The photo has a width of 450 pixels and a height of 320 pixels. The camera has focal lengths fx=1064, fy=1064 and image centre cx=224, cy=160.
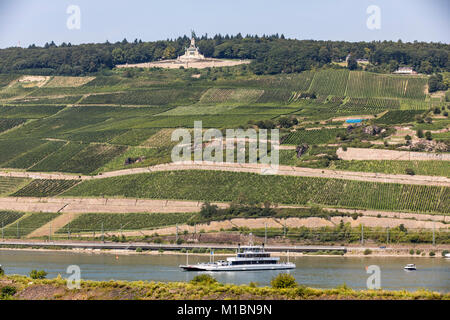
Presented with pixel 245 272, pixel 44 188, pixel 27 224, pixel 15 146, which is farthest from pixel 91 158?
pixel 245 272

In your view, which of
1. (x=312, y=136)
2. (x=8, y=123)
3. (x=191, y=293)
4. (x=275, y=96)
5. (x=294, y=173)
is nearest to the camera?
(x=191, y=293)

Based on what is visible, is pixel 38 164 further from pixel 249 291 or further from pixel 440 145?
pixel 249 291

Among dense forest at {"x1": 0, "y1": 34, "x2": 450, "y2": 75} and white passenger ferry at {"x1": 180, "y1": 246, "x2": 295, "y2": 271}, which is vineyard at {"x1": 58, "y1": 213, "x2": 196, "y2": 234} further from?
dense forest at {"x1": 0, "y1": 34, "x2": 450, "y2": 75}

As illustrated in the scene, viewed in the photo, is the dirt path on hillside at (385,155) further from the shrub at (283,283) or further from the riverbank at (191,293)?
the riverbank at (191,293)

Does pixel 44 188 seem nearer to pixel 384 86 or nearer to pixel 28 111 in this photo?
pixel 28 111

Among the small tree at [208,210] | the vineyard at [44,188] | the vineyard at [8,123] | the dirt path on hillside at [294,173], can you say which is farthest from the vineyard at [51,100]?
the small tree at [208,210]

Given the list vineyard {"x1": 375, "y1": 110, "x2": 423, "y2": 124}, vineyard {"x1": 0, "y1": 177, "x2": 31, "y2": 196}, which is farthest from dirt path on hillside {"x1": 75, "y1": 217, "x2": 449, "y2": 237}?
vineyard {"x1": 375, "y1": 110, "x2": 423, "y2": 124}

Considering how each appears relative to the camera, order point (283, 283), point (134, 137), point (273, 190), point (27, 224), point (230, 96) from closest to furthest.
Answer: point (283, 283) → point (273, 190) → point (27, 224) → point (134, 137) → point (230, 96)
